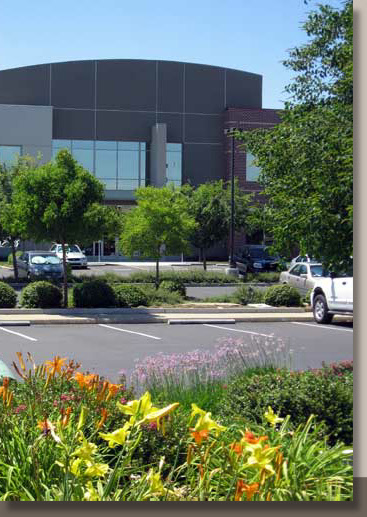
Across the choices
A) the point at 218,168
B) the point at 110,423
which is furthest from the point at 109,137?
the point at 110,423

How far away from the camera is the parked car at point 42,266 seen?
3206 centimetres

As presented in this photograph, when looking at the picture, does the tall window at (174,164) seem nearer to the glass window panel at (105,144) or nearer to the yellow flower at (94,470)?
the glass window panel at (105,144)

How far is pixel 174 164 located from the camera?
52375mm

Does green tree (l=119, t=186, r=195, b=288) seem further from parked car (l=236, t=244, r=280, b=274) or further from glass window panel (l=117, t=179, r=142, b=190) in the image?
glass window panel (l=117, t=179, r=142, b=190)

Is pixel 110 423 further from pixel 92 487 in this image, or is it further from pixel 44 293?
pixel 44 293

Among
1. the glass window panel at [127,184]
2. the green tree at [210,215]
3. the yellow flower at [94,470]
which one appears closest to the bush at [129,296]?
the green tree at [210,215]

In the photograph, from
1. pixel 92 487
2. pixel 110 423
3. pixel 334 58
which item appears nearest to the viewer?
pixel 92 487

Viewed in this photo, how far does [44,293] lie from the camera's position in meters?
22.6

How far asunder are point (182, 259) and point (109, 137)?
8.74 m

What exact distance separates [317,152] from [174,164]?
44.2 meters

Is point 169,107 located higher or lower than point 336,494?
higher

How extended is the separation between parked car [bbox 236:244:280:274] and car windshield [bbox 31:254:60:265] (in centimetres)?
1038

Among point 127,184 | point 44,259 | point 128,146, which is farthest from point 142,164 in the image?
point 44,259

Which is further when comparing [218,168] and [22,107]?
[218,168]
